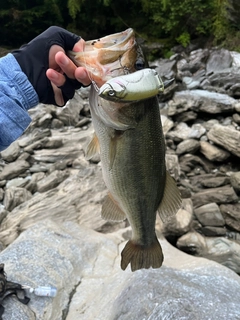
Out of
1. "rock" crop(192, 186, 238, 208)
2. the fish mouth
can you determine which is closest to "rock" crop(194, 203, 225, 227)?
"rock" crop(192, 186, 238, 208)

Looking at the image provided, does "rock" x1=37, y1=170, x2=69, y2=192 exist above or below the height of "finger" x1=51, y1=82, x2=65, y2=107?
below

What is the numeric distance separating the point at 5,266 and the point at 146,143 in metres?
2.20

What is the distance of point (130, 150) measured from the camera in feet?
6.81

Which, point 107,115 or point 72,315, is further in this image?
point 72,315

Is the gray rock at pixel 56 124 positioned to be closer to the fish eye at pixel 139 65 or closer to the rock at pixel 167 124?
the rock at pixel 167 124

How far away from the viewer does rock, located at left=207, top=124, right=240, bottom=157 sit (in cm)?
755

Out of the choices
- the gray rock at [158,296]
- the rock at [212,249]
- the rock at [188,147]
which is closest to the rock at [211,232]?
the rock at [212,249]

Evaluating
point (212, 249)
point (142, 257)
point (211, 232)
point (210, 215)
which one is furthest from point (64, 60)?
point (210, 215)

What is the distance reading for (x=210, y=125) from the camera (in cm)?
913

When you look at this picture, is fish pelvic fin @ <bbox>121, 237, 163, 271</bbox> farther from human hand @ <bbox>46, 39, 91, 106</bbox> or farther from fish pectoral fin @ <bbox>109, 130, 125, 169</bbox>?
human hand @ <bbox>46, 39, 91, 106</bbox>

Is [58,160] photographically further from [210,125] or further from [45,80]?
[45,80]

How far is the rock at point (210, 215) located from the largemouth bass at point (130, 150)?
357cm

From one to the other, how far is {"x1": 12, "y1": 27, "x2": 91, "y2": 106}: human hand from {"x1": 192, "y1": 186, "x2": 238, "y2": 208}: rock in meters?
4.37

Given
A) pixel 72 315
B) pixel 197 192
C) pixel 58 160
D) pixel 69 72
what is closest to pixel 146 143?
pixel 69 72
